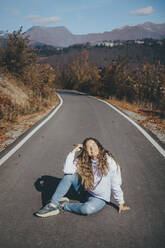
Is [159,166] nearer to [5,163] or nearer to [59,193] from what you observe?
[59,193]

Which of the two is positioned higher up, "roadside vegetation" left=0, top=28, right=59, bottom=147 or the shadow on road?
"roadside vegetation" left=0, top=28, right=59, bottom=147

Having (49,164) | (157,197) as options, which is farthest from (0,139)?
(157,197)

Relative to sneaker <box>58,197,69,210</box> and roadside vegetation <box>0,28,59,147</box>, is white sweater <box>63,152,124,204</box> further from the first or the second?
roadside vegetation <box>0,28,59,147</box>

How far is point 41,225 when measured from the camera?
3.08 metres

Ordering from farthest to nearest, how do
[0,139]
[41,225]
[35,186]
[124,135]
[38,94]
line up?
[38,94]
[124,135]
[0,139]
[35,186]
[41,225]

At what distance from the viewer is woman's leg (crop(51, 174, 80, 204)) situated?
3.43 metres

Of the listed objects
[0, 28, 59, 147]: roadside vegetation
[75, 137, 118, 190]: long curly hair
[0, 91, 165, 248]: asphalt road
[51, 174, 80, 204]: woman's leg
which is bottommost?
[0, 91, 165, 248]: asphalt road

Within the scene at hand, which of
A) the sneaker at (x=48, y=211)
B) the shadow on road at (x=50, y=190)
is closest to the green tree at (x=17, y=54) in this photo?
the shadow on road at (x=50, y=190)

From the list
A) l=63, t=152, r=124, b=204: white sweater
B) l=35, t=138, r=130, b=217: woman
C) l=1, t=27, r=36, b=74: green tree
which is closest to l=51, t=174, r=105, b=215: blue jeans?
l=35, t=138, r=130, b=217: woman

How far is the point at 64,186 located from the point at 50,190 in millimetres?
628

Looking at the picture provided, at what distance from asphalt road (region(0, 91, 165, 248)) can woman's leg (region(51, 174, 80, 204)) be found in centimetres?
28

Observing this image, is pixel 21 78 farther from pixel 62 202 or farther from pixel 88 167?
pixel 62 202

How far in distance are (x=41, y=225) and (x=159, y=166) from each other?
307 cm

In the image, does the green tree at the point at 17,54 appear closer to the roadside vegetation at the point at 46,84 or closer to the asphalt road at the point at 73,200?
the roadside vegetation at the point at 46,84
